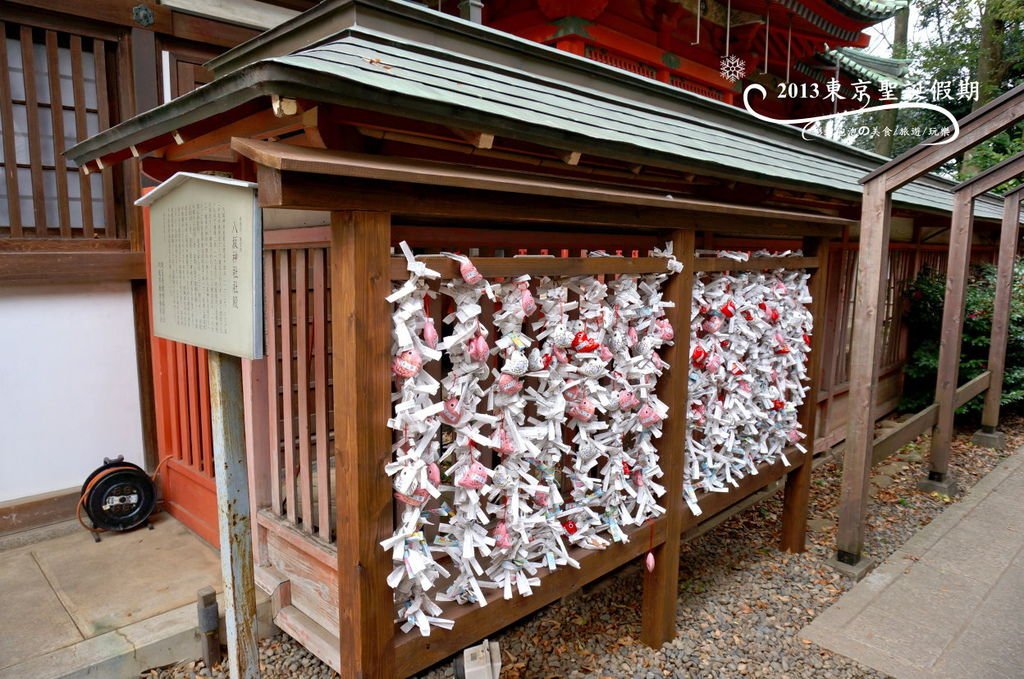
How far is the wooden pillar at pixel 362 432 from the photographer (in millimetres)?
2119

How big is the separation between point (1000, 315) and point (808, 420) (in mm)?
4211

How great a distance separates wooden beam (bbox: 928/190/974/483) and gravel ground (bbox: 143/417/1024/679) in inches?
27.0

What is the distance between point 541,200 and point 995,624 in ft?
13.4

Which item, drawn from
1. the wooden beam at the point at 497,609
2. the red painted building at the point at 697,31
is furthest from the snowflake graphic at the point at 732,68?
the wooden beam at the point at 497,609

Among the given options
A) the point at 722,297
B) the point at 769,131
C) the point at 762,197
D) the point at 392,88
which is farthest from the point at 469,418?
the point at 769,131

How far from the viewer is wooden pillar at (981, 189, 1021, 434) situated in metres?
7.16

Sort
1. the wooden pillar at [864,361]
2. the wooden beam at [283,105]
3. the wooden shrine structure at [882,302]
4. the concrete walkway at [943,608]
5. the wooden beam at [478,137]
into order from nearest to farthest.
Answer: the wooden beam at [283,105], the wooden beam at [478,137], the concrete walkway at [943,608], the wooden shrine structure at [882,302], the wooden pillar at [864,361]

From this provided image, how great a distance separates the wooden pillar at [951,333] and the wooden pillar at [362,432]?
20.0ft

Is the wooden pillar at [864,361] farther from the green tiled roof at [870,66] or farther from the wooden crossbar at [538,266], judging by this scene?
the green tiled roof at [870,66]

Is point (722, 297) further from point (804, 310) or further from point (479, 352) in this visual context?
point (479, 352)

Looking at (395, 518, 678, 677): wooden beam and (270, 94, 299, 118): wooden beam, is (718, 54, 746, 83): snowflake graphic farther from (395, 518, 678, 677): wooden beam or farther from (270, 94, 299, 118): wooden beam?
(270, 94, 299, 118): wooden beam

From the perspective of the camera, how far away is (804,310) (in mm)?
4742

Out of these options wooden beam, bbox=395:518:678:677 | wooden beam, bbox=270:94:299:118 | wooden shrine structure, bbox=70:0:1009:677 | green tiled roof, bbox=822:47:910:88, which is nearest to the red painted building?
green tiled roof, bbox=822:47:910:88

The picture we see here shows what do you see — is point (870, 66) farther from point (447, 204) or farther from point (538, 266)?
point (447, 204)
